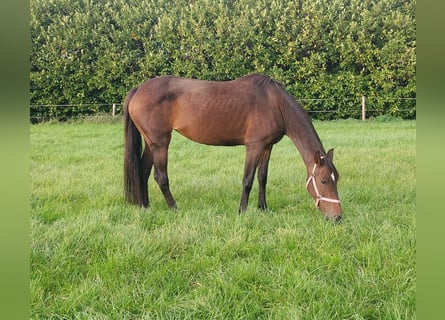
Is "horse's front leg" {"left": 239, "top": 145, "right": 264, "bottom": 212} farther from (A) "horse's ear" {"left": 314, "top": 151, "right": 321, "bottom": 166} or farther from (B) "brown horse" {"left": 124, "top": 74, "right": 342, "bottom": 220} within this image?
(A) "horse's ear" {"left": 314, "top": 151, "right": 321, "bottom": 166}

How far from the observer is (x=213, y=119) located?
4.58 m

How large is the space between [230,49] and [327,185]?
11344 millimetres

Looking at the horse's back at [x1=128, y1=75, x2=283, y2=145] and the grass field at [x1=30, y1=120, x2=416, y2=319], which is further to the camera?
the horse's back at [x1=128, y1=75, x2=283, y2=145]

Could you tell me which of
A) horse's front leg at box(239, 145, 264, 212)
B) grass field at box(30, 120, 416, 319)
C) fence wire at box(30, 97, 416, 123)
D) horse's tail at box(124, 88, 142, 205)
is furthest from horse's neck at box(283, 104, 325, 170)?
fence wire at box(30, 97, 416, 123)

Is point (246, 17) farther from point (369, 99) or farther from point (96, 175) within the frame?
point (96, 175)

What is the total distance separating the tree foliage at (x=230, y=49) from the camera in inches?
555

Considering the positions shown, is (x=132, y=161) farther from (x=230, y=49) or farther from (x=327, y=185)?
(x=230, y=49)

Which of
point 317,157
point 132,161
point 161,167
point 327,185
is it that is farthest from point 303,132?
point 132,161

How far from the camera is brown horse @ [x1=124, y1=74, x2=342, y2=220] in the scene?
177 inches

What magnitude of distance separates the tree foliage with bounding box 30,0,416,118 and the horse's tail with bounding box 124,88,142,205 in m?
9.66

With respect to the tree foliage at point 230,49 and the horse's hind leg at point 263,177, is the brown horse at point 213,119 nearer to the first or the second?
the horse's hind leg at point 263,177

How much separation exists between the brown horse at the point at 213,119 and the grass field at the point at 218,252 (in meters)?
0.51
